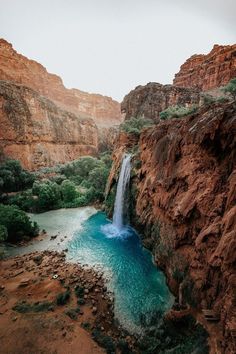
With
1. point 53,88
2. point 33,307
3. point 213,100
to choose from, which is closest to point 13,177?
point 33,307

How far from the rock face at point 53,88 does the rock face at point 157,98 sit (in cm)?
3205

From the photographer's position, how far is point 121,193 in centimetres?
1778

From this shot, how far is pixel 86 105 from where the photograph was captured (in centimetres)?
8031

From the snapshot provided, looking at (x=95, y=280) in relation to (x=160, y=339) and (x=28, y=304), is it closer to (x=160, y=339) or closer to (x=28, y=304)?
(x=28, y=304)

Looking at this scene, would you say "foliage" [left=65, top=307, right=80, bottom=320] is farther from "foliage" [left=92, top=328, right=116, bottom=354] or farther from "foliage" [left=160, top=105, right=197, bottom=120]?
"foliage" [left=160, top=105, right=197, bottom=120]

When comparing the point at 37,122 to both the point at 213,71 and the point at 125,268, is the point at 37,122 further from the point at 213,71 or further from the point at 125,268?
the point at 125,268

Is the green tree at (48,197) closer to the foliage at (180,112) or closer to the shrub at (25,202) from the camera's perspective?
the shrub at (25,202)

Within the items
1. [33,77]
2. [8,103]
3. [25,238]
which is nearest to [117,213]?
[25,238]

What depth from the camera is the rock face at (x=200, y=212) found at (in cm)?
563

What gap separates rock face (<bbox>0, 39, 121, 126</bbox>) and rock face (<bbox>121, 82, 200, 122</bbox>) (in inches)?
1262

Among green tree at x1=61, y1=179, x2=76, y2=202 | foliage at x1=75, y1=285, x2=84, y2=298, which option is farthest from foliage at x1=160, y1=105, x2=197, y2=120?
green tree at x1=61, y1=179, x2=76, y2=202

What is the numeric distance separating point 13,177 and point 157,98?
76.1 feet

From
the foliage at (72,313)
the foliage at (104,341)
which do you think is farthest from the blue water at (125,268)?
the foliage at (72,313)

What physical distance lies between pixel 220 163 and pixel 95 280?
7.52 m
